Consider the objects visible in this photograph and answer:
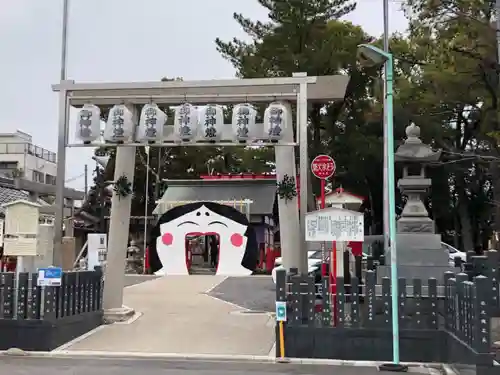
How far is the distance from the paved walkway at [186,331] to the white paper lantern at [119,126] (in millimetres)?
3822

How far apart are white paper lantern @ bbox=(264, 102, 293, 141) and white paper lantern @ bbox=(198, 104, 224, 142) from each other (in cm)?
99

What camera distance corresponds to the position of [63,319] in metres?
10.0

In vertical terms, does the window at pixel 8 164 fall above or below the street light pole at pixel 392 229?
above

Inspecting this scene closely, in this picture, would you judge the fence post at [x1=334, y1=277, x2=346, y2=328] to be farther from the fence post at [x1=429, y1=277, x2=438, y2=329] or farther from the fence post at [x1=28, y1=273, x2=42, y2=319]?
the fence post at [x1=28, y1=273, x2=42, y2=319]

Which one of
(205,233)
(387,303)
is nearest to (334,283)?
(387,303)

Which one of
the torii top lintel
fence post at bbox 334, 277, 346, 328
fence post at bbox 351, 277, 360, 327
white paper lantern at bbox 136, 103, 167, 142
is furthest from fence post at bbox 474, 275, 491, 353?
white paper lantern at bbox 136, 103, 167, 142

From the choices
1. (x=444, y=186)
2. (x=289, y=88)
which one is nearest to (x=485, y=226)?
(x=444, y=186)

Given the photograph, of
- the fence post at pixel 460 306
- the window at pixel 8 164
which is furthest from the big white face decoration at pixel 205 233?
the window at pixel 8 164

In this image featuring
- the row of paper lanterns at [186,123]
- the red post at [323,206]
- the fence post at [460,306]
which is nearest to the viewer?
the fence post at [460,306]

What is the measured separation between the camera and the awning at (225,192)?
96.0ft

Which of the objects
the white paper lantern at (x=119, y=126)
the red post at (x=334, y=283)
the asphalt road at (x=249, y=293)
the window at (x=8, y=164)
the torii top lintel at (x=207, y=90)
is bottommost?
the asphalt road at (x=249, y=293)

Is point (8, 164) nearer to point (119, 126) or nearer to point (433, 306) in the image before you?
point (119, 126)

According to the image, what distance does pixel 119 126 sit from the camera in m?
12.0

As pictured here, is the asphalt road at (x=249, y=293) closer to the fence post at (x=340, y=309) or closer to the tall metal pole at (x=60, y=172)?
the tall metal pole at (x=60, y=172)
